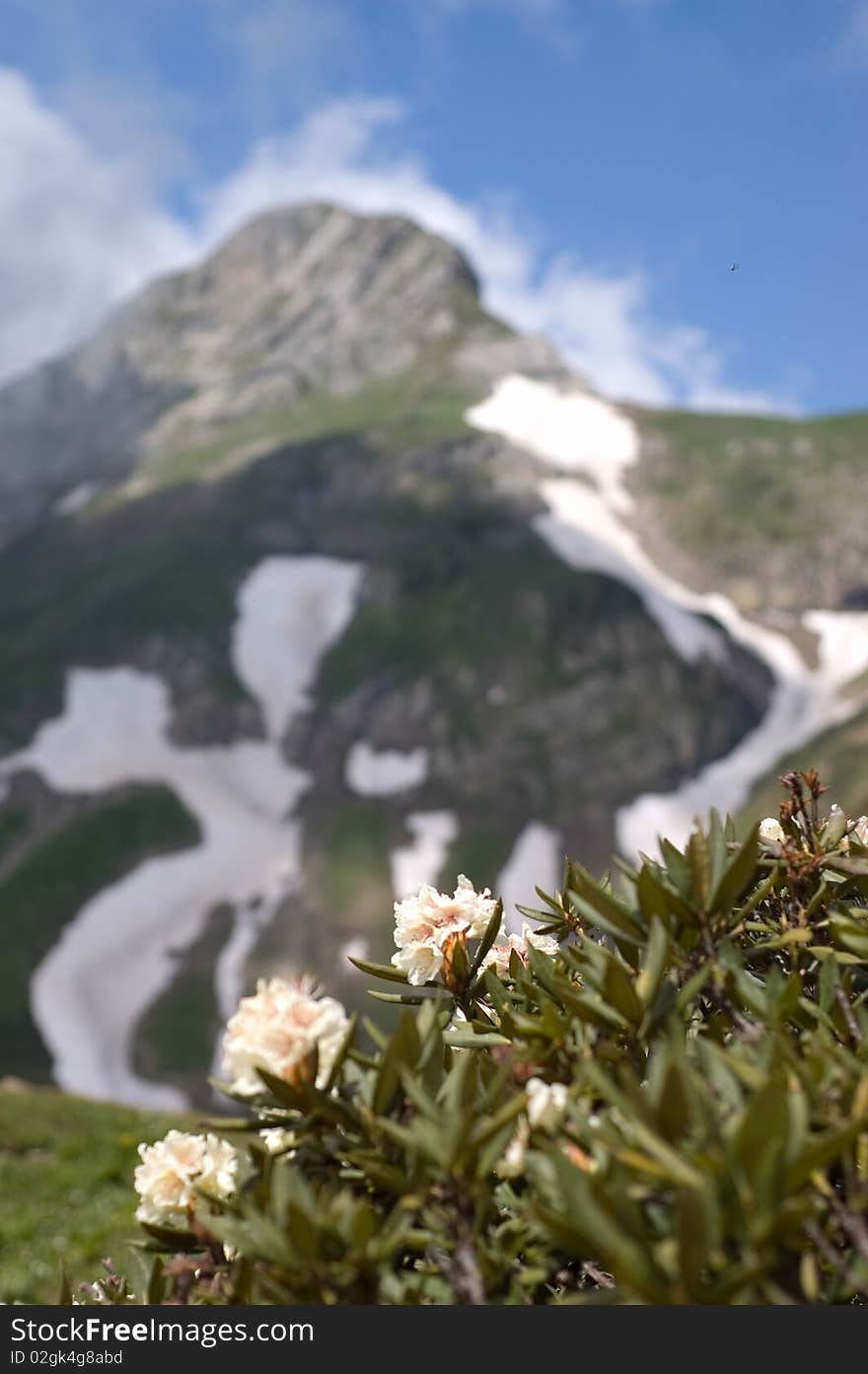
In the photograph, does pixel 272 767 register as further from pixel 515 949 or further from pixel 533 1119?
pixel 533 1119

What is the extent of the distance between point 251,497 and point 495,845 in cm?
8954

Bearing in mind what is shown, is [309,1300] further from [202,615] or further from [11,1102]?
[202,615]

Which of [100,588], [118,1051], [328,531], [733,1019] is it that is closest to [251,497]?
[328,531]

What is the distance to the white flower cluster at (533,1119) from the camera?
271 cm

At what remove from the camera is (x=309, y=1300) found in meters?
2.47

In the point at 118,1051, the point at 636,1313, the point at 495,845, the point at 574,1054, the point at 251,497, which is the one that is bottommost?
the point at 636,1313

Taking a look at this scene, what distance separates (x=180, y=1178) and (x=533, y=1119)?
115 centimetres

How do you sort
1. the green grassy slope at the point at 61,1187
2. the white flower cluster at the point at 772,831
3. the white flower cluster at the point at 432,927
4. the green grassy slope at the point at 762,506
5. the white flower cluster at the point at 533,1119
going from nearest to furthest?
the white flower cluster at the point at 533,1119
the white flower cluster at the point at 432,927
the white flower cluster at the point at 772,831
the green grassy slope at the point at 61,1187
the green grassy slope at the point at 762,506

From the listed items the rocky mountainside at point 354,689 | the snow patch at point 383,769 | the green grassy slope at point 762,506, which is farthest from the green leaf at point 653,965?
the green grassy slope at point 762,506

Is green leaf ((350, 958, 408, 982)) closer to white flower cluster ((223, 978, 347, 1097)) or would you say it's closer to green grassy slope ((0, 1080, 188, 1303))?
white flower cluster ((223, 978, 347, 1097))

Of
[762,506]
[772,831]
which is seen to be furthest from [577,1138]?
[762,506]

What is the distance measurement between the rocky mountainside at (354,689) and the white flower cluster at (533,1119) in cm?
9722

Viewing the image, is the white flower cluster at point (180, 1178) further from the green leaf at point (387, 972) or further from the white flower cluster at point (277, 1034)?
the green leaf at point (387, 972)

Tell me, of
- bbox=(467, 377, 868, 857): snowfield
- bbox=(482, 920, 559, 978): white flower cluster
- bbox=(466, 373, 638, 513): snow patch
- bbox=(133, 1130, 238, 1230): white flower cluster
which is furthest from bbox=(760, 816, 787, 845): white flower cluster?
bbox=(466, 373, 638, 513): snow patch
